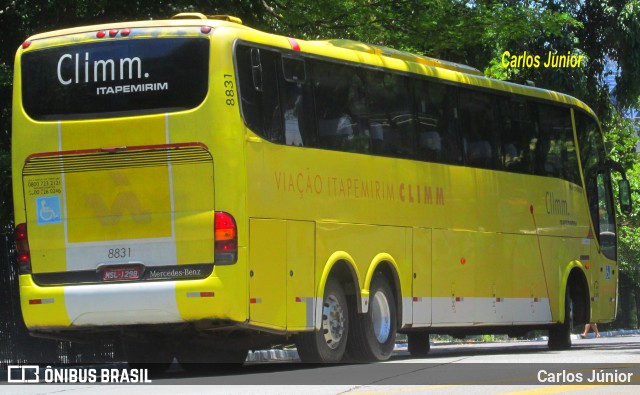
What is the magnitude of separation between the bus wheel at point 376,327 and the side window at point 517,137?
13.4 feet

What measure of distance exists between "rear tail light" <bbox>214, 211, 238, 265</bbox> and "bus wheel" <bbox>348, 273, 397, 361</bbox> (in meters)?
3.06

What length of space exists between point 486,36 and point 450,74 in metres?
6.00

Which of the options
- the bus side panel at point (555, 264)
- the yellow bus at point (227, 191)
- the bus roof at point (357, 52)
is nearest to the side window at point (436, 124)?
the yellow bus at point (227, 191)

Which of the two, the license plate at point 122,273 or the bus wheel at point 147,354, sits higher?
the license plate at point 122,273

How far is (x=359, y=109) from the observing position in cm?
1662

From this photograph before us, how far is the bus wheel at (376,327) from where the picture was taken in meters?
16.4

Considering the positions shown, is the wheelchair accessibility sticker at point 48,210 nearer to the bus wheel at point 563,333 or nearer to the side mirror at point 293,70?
the side mirror at point 293,70

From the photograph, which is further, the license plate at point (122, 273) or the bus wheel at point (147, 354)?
the bus wheel at point (147, 354)

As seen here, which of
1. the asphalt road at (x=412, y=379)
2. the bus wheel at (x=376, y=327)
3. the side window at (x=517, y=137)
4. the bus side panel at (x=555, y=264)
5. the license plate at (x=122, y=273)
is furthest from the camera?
the bus side panel at (x=555, y=264)

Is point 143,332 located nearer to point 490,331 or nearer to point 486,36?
point 490,331

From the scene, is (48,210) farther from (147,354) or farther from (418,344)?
(418,344)

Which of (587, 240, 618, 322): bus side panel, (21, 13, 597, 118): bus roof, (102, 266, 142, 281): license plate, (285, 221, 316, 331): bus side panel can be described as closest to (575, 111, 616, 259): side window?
(587, 240, 618, 322): bus side panel

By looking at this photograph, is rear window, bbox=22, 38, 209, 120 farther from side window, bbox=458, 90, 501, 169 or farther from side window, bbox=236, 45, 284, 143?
side window, bbox=458, 90, 501, 169

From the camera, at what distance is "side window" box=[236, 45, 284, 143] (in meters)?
14.3
